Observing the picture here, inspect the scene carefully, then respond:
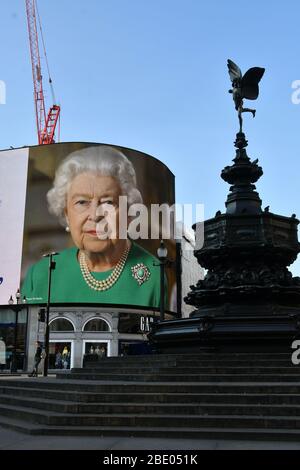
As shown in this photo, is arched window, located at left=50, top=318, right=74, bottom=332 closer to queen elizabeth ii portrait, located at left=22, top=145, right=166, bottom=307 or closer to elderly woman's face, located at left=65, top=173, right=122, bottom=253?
queen elizabeth ii portrait, located at left=22, top=145, right=166, bottom=307

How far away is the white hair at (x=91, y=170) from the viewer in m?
54.9

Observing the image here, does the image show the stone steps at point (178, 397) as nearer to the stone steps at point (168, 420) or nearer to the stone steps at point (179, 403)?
the stone steps at point (179, 403)

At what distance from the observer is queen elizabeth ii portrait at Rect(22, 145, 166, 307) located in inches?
2112

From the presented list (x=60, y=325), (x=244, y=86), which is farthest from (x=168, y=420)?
(x=60, y=325)

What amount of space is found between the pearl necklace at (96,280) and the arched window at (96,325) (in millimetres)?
3869

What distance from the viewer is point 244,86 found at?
17188mm

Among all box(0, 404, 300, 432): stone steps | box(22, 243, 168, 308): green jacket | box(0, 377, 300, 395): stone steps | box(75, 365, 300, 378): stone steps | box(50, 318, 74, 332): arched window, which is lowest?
box(0, 404, 300, 432): stone steps

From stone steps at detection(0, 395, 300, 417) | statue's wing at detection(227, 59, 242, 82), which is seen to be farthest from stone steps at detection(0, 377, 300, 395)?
statue's wing at detection(227, 59, 242, 82)

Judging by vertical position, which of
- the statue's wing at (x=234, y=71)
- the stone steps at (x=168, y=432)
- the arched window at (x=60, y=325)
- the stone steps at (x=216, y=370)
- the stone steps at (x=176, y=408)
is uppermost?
the statue's wing at (x=234, y=71)

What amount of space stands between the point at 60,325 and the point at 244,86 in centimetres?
4229

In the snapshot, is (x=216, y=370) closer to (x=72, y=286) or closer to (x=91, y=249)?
(x=72, y=286)

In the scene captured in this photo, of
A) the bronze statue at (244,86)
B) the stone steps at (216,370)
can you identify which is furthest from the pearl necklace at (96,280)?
the stone steps at (216,370)
